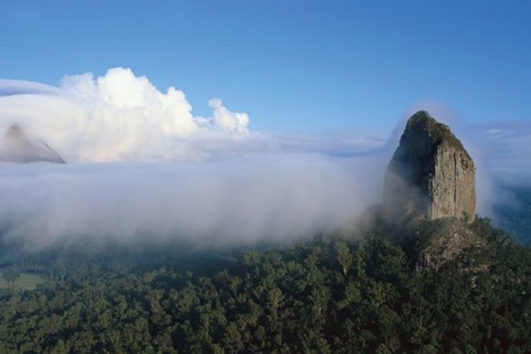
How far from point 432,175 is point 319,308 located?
30.5m

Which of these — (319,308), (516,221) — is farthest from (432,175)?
(516,221)

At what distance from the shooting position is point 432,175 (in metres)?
77.8

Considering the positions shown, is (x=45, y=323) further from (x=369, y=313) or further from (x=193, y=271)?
(x=369, y=313)

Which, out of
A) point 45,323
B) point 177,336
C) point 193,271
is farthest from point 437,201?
point 45,323

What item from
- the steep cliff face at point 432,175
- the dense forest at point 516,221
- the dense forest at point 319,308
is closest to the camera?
the dense forest at point 319,308

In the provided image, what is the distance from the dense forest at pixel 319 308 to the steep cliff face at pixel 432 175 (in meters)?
5.42

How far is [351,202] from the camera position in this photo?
113625mm

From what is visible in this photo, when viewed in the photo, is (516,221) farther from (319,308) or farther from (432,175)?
(319,308)

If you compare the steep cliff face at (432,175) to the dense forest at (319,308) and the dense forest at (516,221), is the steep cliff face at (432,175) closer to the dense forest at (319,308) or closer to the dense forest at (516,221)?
the dense forest at (319,308)

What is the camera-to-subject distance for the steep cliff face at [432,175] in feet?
254

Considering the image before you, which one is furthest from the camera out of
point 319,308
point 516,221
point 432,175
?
point 516,221

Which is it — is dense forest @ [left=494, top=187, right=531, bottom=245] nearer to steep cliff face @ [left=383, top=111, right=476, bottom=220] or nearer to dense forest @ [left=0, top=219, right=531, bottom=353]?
steep cliff face @ [left=383, top=111, right=476, bottom=220]

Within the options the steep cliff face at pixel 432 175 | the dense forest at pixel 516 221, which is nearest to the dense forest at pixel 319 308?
the steep cliff face at pixel 432 175

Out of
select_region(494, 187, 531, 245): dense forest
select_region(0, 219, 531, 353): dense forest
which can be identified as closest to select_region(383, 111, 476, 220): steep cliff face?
select_region(0, 219, 531, 353): dense forest
